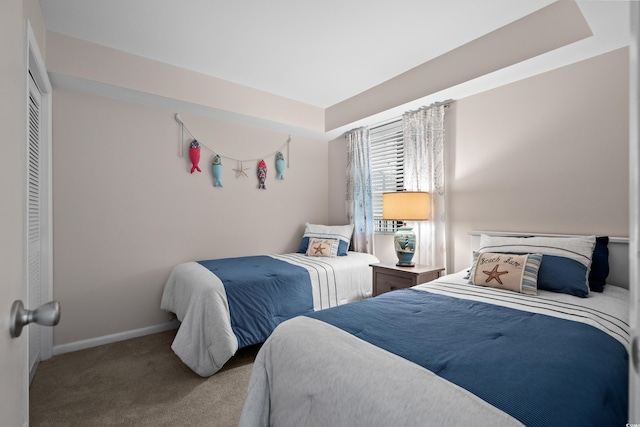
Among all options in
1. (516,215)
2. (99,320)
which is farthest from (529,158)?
(99,320)

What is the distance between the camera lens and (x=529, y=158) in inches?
102

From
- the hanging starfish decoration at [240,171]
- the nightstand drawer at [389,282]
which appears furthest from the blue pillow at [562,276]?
the hanging starfish decoration at [240,171]

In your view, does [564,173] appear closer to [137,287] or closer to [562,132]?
[562,132]

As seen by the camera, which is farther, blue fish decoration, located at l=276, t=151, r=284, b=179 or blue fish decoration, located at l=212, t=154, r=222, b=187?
blue fish decoration, located at l=276, t=151, r=284, b=179

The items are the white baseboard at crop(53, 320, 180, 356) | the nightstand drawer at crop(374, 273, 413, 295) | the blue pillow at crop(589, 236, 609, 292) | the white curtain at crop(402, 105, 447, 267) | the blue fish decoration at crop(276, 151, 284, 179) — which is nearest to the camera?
the blue pillow at crop(589, 236, 609, 292)

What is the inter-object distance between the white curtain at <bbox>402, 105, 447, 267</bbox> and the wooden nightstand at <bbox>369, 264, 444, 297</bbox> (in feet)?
0.70

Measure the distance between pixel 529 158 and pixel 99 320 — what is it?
4.02 meters

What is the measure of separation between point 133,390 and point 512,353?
2.35 meters

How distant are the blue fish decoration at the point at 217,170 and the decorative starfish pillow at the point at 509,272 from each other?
107 inches

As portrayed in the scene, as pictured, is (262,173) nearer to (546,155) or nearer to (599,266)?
(546,155)

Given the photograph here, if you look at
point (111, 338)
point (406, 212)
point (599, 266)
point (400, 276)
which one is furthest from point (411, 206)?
point (111, 338)

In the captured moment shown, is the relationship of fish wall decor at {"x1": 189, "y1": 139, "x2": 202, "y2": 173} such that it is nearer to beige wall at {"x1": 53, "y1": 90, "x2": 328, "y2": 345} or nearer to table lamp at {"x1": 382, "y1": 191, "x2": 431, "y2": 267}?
beige wall at {"x1": 53, "y1": 90, "x2": 328, "y2": 345}

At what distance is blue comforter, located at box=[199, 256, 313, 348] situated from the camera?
2498 mm

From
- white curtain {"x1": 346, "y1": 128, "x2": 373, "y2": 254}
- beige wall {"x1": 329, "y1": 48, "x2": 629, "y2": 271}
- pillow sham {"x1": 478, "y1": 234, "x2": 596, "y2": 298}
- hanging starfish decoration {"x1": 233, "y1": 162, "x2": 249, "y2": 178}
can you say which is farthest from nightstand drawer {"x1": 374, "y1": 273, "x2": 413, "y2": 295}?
hanging starfish decoration {"x1": 233, "y1": 162, "x2": 249, "y2": 178}
